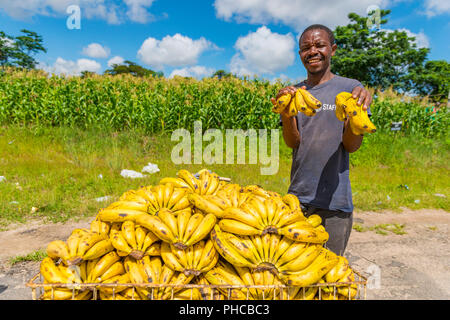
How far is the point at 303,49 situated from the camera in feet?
8.34

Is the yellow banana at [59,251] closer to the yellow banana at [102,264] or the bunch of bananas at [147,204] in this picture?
the yellow banana at [102,264]

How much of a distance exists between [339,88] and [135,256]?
2.18 meters

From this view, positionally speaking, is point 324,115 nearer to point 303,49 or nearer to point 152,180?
point 303,49

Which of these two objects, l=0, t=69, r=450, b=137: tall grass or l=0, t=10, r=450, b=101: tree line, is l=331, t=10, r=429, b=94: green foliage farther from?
l=0, t=69, r=450, b=137: tall grass

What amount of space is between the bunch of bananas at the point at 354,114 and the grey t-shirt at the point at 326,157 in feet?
1.53

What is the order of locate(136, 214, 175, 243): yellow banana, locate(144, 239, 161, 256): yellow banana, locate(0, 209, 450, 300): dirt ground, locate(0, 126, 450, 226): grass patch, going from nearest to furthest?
1. locate(136, 214, 175, 243): yellow banana
2. locate(144, 239, 161, 256): yellow banana
3. locate(0, 209, 450, 300): dirt ground
4. locate(0, 126, 450, 226): grass patch

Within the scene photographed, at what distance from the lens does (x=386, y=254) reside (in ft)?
14.8

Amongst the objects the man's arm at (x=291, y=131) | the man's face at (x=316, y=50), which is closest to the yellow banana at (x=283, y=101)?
the man's arm at (x=291, y=131)

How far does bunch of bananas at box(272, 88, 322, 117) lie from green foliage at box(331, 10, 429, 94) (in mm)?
30757

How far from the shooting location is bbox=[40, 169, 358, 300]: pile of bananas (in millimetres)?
1641

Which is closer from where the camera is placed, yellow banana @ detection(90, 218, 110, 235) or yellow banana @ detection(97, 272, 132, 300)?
yellow banana @ detection(97, 272, 132, 300)

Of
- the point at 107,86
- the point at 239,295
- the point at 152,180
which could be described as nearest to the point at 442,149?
the point at 152,180

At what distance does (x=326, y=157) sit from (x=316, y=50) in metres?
0.96

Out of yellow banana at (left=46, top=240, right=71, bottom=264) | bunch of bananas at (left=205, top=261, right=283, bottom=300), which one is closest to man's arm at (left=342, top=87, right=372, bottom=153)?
bunch of bananas at (left=205, top=261, right=283, bottom=300)
